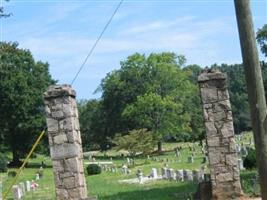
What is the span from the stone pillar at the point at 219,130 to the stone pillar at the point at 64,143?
9.96 feet

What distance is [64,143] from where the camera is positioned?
12578 millimetres

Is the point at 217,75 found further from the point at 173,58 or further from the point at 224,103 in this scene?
the point at 173,58

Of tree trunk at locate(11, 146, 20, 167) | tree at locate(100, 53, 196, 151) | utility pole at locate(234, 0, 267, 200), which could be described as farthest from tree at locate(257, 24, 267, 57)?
tree at locate(100, 53, 196, 151)

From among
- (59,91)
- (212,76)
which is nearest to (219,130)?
(212,76)

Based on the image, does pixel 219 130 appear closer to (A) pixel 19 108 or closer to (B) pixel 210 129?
(B) pixel 210 129

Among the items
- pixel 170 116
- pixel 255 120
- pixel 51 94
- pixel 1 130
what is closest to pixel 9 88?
pixel 1 130

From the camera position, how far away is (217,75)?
13594mm

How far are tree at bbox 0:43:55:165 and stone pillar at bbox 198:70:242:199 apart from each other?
55.7 m

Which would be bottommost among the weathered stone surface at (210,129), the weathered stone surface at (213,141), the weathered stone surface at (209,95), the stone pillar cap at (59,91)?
the weathered stone surface at (213,141)

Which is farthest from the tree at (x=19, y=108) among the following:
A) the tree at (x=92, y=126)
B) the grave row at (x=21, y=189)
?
the grave row at (x=21, y=189)

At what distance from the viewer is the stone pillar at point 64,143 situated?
41.1 ft

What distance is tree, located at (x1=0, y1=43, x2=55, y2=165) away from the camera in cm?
6894

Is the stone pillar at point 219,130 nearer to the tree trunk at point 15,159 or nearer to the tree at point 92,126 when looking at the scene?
the tree trunk at point 15,159

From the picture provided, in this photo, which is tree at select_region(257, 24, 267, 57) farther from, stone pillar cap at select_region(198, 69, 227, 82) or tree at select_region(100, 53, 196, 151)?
tree at select_region(100, 53, 196, 151)
